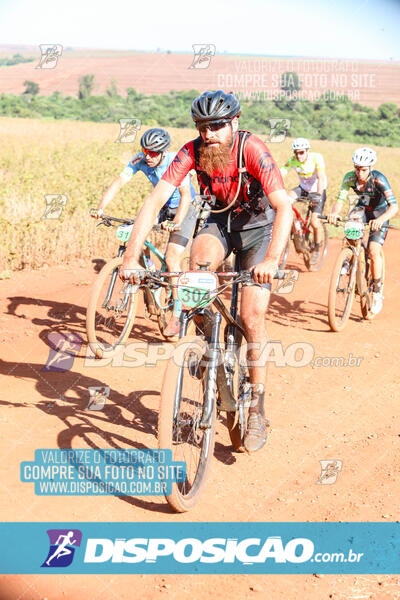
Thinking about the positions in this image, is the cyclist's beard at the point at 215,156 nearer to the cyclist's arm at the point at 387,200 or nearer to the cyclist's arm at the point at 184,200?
the cyclist's arm at the point at 184,200

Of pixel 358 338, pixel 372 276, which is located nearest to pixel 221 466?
pixel 358 338

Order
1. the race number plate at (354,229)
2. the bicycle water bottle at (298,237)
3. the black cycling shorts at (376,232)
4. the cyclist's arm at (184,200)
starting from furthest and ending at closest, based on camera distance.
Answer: the bicycle water bottle at (298,237), the black cycling shorts at (376,232), the race number plate at (354,229), the cyclist's arm at (184,200)

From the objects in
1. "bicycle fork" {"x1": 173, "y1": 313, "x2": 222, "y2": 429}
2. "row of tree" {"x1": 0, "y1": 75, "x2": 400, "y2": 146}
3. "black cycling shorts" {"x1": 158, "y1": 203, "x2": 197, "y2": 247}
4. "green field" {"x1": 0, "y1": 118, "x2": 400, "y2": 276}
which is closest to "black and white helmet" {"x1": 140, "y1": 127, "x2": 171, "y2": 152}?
"black cycling shorts" {"x1": 158, "y1": 203, "x2": 197, "y2": 247}

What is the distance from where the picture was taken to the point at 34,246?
10.7 meters

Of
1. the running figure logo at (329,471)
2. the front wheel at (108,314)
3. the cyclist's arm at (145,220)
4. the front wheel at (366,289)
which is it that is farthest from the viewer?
the front wheel at (366,289)

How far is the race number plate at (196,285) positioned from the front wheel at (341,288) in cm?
462

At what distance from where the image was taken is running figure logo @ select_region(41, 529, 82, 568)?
150 inches

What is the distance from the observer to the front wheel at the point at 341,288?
8430 mm

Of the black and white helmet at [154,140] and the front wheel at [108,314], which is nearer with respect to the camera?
the front wheel at [108,314]

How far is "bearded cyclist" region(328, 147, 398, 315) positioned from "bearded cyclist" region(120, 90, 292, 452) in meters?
3.79

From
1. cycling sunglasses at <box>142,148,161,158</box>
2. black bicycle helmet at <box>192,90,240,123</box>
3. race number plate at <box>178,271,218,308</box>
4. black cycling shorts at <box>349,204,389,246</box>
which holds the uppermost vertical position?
black bicycle helmet at <box>192,90,240,123</box>

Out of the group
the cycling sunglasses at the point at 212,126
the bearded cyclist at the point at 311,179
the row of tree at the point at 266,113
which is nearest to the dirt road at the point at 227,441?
the cycling sunglasses at the point at 212,126

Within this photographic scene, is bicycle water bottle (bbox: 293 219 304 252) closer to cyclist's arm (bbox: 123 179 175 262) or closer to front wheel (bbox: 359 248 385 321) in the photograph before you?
front wheel (bbox: 359 248 385 321)

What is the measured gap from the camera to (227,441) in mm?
5445
